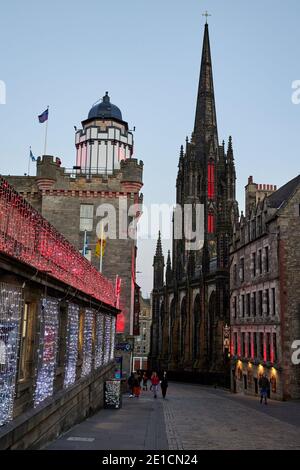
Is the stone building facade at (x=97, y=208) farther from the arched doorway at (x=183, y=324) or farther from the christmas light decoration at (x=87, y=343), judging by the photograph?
the arched doorway at (x=183, y=324)

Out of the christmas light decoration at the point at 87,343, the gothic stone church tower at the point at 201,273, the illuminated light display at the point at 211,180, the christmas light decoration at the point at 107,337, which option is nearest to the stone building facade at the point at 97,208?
the christmas light decoration at the point at 107,337

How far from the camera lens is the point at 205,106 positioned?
99062 mm

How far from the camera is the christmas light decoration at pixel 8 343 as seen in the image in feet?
27.8

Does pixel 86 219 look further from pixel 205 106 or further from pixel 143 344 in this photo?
pixel 143 344

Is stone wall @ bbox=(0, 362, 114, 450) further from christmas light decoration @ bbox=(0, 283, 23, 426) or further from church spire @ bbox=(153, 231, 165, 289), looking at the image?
church spire @ bbox=(153, 231, 165, 289)

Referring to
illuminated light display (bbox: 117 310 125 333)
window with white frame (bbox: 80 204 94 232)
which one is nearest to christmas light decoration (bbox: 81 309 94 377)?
illuminated light display (bbox: 117 310 125 333)

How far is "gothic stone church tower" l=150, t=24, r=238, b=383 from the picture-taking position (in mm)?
59969

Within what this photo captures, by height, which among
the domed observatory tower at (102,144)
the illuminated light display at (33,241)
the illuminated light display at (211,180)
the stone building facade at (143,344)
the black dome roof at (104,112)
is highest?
the illuminated light display at (211,180)

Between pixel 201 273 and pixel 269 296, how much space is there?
3383 centimetres

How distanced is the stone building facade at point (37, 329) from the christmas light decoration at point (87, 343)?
0.35m

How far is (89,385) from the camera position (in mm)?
18281

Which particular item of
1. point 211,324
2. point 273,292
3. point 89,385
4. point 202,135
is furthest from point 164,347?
point 89,385

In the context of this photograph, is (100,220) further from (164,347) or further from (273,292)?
(164,347)
